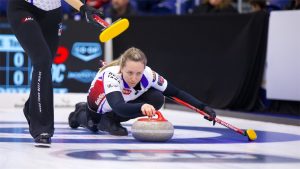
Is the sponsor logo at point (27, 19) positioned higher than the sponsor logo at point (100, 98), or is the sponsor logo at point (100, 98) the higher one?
the sponsor logo at point (27, 19)

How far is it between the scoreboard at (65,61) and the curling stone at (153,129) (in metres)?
4.71

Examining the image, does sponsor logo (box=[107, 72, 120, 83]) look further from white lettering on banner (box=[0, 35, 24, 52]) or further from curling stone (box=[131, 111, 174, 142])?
white lettering on banner (box=[0, 35, 24, 52])

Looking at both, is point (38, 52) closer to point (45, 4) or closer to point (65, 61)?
point (45, 4)

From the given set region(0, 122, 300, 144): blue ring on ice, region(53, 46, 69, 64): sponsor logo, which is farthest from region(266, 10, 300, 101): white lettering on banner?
region(53, 46, 69, 64): sponsor logo

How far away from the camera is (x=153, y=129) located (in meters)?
5.63

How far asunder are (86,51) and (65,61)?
33 centimetres

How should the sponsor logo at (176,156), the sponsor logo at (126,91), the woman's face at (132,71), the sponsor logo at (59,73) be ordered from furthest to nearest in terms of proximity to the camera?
the sponsor logo at (59,73)
the sponsor logo at (126,91)
the woman's face at (132,71)
the sponsor logo at (176,156)

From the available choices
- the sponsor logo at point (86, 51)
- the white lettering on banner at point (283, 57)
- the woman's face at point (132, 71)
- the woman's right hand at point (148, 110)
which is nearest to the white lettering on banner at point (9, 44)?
the sponsor logo at point (86, 51)

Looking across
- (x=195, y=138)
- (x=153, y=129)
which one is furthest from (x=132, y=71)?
(x=195, y=138)

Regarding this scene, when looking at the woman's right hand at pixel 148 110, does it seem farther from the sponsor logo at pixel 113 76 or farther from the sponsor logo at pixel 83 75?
the sponsor logo at pixel 83 75

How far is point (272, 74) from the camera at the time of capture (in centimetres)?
884

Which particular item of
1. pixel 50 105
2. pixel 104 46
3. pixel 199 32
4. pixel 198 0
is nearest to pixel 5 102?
pixel 104 46

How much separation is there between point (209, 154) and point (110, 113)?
1590 millimetres

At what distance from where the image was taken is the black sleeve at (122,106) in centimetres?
540
